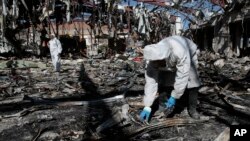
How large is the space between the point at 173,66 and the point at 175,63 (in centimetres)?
8

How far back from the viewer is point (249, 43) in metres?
19.0

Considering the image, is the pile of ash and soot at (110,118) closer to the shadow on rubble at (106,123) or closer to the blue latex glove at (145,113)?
the shadow on rubble at (106,123)

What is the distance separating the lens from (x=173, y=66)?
15.1 ft

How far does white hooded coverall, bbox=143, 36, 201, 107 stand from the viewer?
4.22 meters

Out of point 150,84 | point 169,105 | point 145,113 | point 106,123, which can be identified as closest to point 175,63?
point 150,84

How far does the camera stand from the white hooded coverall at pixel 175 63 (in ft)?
13.8

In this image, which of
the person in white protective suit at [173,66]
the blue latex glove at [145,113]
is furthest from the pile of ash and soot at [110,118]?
the person in white protective suit at [173,66]

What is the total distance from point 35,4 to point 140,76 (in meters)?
12.1

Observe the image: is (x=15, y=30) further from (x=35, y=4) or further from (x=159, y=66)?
(x=159, y=66)

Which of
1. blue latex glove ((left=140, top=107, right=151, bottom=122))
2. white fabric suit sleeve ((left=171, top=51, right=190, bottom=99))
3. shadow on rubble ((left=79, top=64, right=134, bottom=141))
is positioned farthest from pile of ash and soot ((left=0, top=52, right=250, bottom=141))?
white fabric suit sleeve ((left=171, top=51, right=190, bottom=99))

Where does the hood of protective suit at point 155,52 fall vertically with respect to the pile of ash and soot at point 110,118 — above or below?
above

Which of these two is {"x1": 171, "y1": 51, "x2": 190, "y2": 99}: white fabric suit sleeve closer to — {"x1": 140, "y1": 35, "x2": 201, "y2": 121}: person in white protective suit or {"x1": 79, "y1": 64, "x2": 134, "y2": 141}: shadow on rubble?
{"x1": 140, "y1": 35, "x2": 201, "y2": 121}: person in white protective suit

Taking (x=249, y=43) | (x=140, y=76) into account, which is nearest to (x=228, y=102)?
(x=140, y=76)

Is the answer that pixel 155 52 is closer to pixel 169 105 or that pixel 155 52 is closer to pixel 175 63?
pixel 175 63
